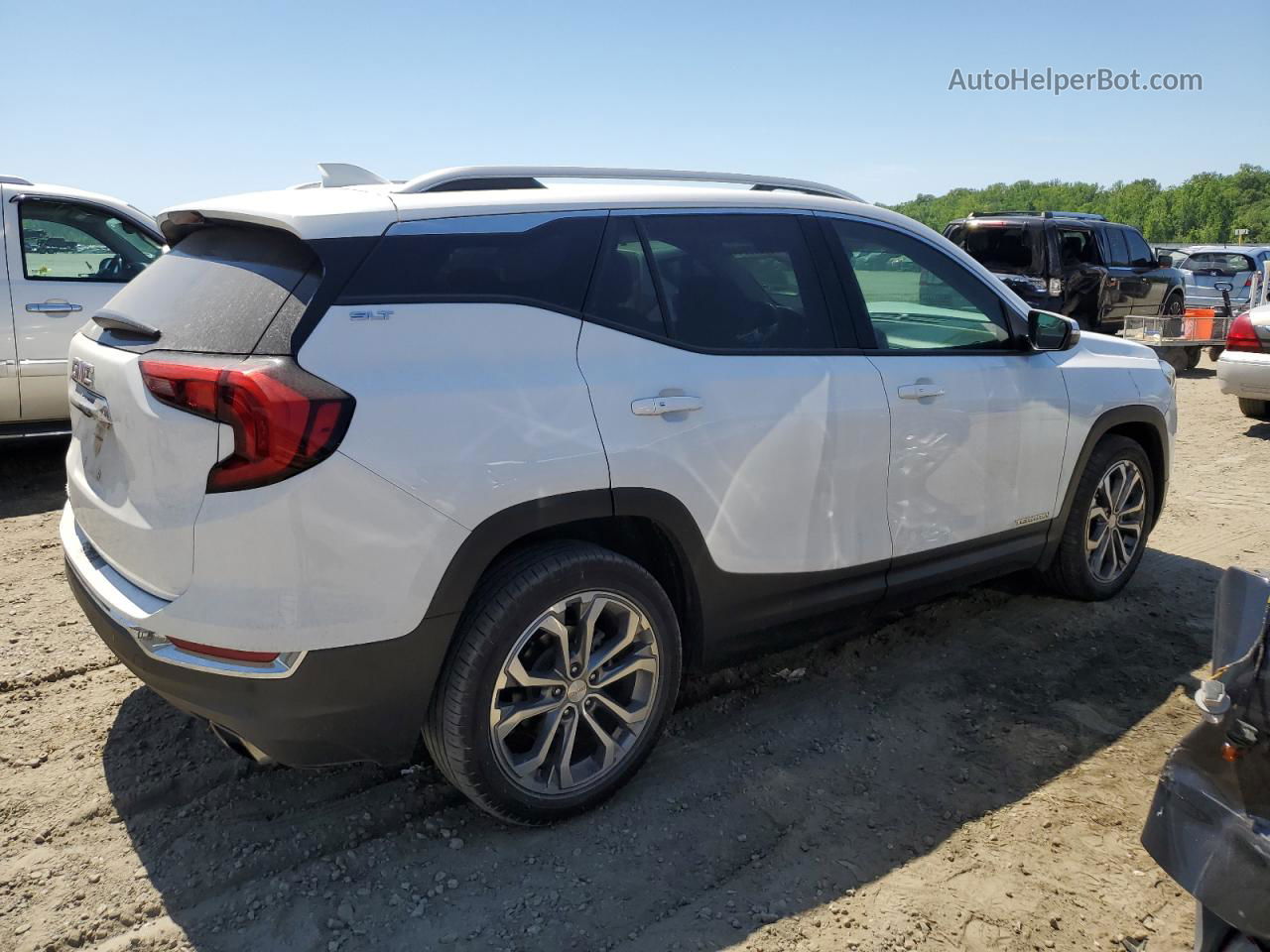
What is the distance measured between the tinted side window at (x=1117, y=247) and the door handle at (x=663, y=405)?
1316 cm

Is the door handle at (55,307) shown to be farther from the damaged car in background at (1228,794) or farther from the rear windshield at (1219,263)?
the rear windshield at (1219,263)

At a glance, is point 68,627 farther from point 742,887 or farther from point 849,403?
point 849,403

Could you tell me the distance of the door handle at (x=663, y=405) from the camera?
9.32 ft

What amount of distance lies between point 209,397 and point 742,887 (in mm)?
1916

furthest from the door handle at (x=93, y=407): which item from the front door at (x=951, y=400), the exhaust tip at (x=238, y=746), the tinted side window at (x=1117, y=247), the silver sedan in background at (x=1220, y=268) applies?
the silver sedan in background at (x=1220, y=268)

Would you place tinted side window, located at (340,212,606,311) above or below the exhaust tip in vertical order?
above

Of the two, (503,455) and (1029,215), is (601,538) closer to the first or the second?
(503,455)

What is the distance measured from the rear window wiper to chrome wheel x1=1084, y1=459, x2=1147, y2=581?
3922mm

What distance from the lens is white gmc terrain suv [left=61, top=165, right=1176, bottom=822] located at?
238cm

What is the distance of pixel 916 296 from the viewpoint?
391cm

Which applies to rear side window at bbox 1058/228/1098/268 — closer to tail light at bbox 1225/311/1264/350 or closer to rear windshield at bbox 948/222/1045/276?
rear windshield at bbox 948/222/1045/276

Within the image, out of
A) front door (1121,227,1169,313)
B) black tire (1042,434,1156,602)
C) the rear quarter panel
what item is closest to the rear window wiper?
the rear quarter panel

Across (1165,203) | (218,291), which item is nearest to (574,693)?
(218,291)

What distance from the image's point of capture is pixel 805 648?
4184mm
